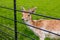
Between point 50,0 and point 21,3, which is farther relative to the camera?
point 50,0

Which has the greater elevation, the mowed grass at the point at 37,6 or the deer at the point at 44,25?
the deer at the point at 44,25

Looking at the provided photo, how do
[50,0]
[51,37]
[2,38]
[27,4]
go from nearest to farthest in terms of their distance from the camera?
1. [2,38]
2. [51,37]
3. [27,4]
4. [50,0]

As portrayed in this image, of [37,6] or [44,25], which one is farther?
[37,6]

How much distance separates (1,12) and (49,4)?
2.54m

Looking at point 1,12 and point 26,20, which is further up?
point 26,20

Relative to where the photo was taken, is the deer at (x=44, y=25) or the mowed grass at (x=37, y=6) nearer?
the deer at (x=44, y=25)

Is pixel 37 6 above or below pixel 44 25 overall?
below

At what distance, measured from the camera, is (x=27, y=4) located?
10.2 m

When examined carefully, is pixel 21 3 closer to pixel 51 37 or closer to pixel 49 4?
pixel 49 4

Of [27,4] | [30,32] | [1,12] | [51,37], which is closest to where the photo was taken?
[51,37]

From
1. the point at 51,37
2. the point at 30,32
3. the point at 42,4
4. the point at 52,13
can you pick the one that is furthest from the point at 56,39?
the point at 42,4

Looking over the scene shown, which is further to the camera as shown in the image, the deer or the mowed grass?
the mowed grass

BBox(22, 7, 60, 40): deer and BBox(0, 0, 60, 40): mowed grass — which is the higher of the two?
BBox(22, 7, 60, 40): deer

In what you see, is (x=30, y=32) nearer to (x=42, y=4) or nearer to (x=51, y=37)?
(x=51, y=37)
